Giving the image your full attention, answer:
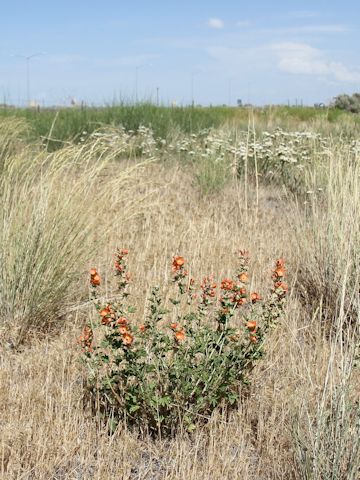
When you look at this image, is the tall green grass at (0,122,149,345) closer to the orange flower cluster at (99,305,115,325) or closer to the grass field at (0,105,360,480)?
the grass field at (0,105,360,480)

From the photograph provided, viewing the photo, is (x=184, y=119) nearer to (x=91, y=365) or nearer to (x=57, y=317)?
(x=57, y=317)

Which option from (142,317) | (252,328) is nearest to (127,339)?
(252,328)

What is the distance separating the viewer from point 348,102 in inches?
1000

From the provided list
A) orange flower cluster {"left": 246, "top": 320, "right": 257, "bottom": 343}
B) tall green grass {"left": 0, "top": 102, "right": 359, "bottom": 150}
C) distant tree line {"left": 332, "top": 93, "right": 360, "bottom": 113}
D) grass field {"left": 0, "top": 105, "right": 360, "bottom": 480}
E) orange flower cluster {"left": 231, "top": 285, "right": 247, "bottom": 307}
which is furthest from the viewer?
distant tree line {"left": 332, "top": 93, "right": 360, "bottom": 113}

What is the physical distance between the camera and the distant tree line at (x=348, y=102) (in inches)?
982

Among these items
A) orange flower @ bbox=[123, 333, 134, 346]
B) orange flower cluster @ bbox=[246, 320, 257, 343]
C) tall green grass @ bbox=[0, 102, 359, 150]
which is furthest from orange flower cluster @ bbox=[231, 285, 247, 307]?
tall green grass @ bbox=[0, 102, 359, 150]

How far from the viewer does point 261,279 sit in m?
4.90

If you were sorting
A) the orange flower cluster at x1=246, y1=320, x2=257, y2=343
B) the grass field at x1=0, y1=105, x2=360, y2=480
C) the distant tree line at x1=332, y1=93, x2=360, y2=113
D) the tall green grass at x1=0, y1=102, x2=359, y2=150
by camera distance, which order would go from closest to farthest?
the grass field at x1=0, y1=105, x2=360, y2=480
the orange flower cluster at x1=246, y1=320, x2=257, y2=343
the tall green grass at x1=0, y1=102, x2=359, y2=150
the distant tree line at x1=332, y1=93, x2=360, y2=113

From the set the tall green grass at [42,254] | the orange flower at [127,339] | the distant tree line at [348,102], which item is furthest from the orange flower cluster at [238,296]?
the distant tree line at [348,102]

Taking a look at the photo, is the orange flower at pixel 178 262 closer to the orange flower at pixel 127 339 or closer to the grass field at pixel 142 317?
the orange flower at pixel 127 339

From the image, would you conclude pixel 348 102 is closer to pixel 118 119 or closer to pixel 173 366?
pixel 118 119

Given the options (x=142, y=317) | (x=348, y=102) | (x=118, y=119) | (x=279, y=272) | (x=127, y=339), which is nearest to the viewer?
(x=127, y=339)

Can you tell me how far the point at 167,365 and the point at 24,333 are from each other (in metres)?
1.17

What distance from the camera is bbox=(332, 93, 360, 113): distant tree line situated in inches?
982
